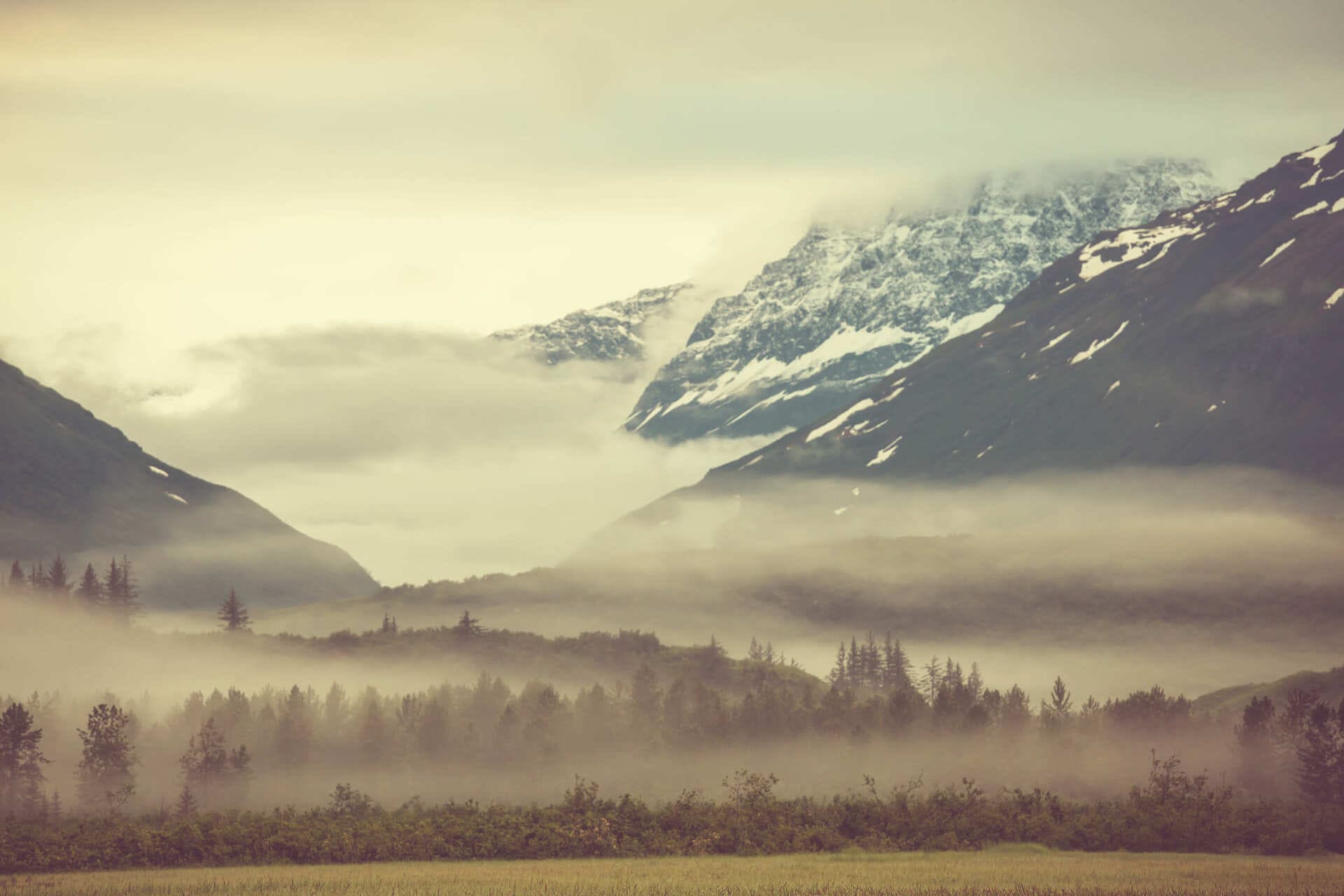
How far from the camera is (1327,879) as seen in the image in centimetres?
11625

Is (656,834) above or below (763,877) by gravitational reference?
above

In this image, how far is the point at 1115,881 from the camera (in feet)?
373

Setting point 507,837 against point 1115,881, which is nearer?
point 1115,881

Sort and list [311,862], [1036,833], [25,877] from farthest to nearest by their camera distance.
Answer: [1036,833], [311,862], [25,877]

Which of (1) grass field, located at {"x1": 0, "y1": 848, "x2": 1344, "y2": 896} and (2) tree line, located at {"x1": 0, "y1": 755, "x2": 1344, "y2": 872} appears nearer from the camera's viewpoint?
(1) grass field, located at {"x1": 0, "y1": 848, "x2": 1344, "y2": 896}

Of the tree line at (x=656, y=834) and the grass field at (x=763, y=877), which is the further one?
the tree line at (x=656, y=834)

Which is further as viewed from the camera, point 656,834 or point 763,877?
point 656,834

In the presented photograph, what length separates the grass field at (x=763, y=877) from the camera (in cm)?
11031

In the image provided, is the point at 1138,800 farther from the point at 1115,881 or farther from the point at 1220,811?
the point at 1115,881

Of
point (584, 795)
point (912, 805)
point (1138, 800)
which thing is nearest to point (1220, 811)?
point (1138, 800)

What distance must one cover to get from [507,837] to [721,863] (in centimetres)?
2467

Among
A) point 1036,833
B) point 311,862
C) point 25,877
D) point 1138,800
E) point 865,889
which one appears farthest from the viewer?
point 1138,800

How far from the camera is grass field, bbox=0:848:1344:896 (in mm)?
110312

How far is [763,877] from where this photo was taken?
395 feet
